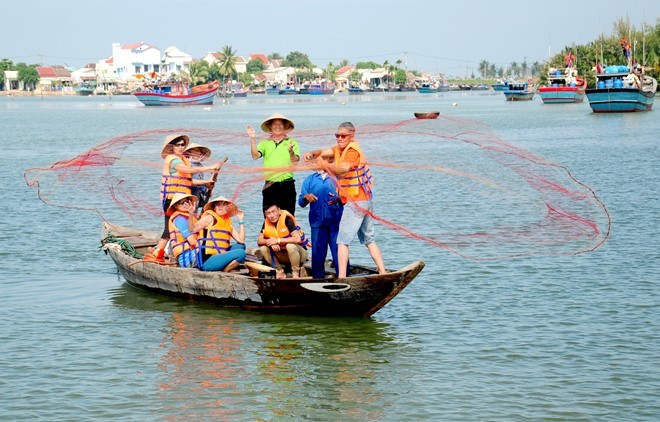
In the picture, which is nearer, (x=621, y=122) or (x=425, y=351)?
(x=425, y=351)

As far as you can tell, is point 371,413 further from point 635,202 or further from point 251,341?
point 635,202

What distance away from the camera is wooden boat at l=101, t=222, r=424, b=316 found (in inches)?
457

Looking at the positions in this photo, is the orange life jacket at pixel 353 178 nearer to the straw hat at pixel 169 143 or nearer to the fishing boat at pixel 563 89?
the straw hat at pixel 169 143

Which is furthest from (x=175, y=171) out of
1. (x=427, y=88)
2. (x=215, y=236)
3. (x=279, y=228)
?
(x=427, y=88)

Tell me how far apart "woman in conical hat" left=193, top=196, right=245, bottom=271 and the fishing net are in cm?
46

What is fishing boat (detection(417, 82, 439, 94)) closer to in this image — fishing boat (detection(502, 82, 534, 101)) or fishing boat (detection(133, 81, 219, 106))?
fishing boat (detection(502, 82, 534, 101))

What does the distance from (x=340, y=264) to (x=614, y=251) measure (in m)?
6.96

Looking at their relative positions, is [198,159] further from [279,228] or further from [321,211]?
[321,211]

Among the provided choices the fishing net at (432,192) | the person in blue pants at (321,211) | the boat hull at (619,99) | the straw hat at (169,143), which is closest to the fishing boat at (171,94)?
the boat hull at (619,99)

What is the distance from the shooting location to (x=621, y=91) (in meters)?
64.7

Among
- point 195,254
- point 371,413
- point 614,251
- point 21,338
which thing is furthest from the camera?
point 614,251

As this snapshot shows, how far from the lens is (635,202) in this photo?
902 inches

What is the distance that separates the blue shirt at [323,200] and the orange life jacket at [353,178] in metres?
0.18

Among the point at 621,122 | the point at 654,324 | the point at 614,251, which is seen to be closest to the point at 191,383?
the point at 654,324
